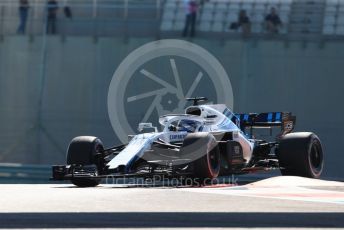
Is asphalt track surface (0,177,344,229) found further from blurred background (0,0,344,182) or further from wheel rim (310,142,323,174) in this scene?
blurred background (0,0,344,182)

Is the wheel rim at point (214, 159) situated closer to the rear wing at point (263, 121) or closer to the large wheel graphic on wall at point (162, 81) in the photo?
the rear wing at point (263, 121)

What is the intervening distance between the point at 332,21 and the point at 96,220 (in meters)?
17.3

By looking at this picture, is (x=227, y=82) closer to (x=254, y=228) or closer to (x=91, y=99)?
(x=91, y=99)

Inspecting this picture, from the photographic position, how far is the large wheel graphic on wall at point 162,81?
80.0 feet

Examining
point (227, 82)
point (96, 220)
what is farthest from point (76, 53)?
point (96, 220)

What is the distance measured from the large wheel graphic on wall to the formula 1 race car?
7627 millimetres

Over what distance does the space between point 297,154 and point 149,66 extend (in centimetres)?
992

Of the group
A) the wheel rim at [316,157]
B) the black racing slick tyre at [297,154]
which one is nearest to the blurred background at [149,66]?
the wheel rim at [316,157]

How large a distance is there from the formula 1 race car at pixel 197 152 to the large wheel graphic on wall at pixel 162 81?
25.0ft

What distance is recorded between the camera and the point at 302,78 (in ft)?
79.3

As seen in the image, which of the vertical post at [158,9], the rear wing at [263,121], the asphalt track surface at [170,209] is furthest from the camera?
the vertical post at [158,9]

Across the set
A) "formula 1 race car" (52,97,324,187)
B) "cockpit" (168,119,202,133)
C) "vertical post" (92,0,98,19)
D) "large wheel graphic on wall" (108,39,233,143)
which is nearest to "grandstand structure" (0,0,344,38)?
"vertical post" (92,0,98,19)

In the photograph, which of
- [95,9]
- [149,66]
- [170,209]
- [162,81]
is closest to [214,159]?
[170,209]

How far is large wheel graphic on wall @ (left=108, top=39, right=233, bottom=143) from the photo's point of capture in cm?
2438
